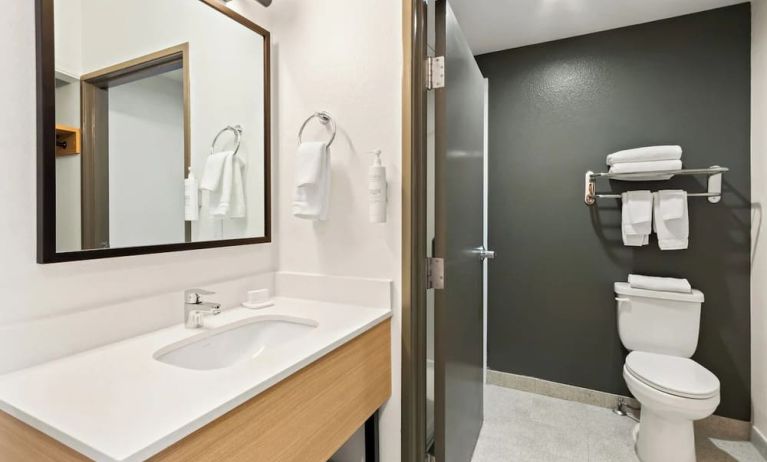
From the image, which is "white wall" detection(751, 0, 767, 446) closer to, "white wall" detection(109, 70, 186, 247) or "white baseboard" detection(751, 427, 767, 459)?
"white baseboard" detection(751, 427, 767, 459)

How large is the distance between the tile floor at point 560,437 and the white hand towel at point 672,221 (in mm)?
1044

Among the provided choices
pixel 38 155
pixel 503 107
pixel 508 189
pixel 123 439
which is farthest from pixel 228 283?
pixel 503 107

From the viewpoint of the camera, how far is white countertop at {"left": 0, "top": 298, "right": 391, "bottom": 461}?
0.54 meters

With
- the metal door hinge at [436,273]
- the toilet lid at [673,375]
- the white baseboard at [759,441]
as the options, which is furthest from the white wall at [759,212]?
the metal door hinge at [436,273]

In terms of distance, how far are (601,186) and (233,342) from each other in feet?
7.21

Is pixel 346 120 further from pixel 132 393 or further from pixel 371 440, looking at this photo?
pixel 371 440

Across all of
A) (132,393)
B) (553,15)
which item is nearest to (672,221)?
(553,15)

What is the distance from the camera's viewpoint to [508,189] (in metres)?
2.40

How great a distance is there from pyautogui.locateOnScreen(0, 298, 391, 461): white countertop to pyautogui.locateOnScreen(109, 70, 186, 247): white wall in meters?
0.32

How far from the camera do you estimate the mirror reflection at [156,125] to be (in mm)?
898

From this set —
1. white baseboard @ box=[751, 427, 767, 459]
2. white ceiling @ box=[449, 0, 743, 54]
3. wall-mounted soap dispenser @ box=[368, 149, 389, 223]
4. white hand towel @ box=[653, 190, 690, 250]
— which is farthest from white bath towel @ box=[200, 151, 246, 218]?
white baseboard @ box=[751, 427, 767, 459]

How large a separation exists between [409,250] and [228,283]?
674 mm

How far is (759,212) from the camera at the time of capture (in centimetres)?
178

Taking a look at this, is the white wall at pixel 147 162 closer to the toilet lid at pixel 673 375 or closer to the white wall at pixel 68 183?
the white wall at pixel 68 183
